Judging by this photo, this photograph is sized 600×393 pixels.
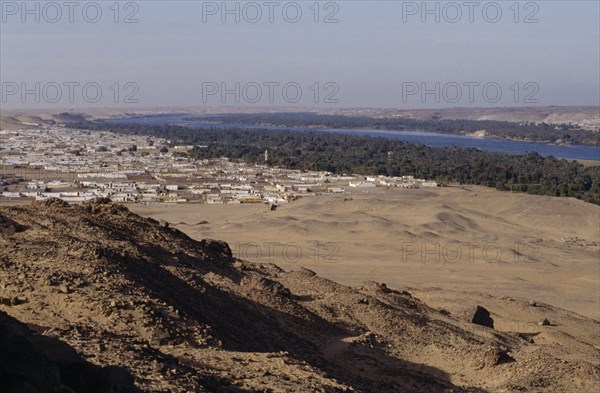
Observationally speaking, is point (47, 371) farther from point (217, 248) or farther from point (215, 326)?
point (217, 248)

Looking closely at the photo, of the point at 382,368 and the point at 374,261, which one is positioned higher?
the point at 382,368

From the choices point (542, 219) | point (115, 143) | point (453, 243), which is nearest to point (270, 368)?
point (453, 243)

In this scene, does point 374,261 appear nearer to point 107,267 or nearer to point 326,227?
point 326,227

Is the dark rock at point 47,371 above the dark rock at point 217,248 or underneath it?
above

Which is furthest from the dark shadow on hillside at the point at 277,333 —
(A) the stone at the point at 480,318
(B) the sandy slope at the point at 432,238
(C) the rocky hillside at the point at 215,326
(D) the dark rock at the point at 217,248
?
(B) the sandy slope at the point at 432,238

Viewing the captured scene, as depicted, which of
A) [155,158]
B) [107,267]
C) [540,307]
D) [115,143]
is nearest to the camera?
[107,267]

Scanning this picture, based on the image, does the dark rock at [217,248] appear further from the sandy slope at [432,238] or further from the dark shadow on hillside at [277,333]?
the sandy slope at [432,238]

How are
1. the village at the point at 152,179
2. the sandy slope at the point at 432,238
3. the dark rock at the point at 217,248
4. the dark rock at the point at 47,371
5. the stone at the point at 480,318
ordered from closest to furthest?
the dark rock at the point at 47,371 < the stone at the point at 480,318 < the dark rock at the point at 217,248 < the sandy slope at the point at 432,238 < the village at the point at 152,179

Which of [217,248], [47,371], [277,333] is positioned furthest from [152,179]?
[47,371]

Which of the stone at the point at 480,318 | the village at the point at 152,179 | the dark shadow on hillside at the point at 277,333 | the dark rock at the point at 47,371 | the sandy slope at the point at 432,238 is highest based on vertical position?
the dark rock at the point at 47,371
